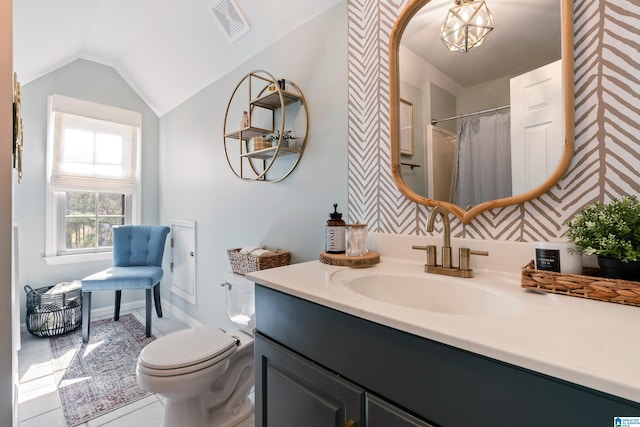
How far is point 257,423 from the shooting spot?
96 centimetres

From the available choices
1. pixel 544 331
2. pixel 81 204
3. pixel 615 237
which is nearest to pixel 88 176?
pixel 81 204

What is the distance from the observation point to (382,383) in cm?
63

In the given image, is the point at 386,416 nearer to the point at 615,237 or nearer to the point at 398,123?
the point at 615,237

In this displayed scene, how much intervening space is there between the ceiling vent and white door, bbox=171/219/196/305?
156 cm

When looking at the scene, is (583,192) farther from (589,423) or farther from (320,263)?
(320,263)

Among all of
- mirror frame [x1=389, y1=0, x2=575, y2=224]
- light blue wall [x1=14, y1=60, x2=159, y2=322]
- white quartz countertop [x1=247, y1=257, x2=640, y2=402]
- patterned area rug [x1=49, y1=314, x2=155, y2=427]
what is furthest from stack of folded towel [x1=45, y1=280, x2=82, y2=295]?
→ mirror frame [x1=389, y1=0, x2=575, y2=224]

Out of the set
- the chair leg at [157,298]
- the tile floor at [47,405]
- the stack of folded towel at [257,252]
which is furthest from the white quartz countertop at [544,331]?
the chair leg at [157,298]

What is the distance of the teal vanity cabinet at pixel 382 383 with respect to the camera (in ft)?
1.42

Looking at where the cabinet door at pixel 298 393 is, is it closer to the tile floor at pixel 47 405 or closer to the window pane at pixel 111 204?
the tile floor at pixel 47 405

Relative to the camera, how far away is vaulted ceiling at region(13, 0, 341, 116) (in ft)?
5.64

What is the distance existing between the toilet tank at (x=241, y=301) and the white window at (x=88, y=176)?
201cm

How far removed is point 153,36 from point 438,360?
116 inches

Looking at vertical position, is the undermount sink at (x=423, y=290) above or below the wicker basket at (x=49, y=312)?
above

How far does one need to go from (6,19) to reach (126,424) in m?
1.78
